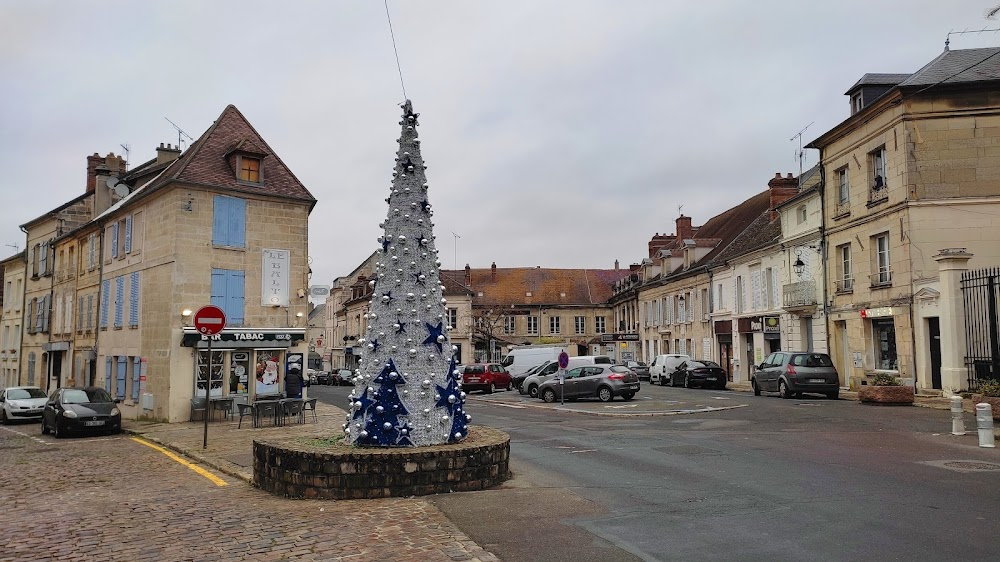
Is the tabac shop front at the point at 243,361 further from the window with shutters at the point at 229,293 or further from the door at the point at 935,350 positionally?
the door at the point at 935,350

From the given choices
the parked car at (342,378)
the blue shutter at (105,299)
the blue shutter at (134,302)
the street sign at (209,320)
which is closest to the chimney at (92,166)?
the blue shutter at (105,299)

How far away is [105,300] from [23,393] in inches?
155

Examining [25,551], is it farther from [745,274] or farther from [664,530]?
[745,274]

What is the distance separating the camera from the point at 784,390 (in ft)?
76.7

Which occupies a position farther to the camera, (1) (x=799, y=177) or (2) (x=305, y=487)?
(1) (x=799, y=177)

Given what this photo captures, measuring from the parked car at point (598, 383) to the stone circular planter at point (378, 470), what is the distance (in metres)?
15.6

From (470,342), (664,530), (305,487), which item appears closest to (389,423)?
(305,487)

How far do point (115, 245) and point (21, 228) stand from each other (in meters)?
16.6

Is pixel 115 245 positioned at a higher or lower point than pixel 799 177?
lower

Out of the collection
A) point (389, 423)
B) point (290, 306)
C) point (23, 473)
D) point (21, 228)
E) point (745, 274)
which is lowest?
point (23, 473)

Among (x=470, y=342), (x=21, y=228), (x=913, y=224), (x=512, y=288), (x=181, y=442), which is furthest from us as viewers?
(x=512, y=288)

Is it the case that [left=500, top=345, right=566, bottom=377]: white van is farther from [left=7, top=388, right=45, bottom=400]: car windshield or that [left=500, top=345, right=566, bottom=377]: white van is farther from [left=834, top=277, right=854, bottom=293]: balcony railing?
[left=7, top=388, right=45, bottom=400]: car windshield

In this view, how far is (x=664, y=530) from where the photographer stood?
6.45 m

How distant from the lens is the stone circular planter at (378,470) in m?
7.84
